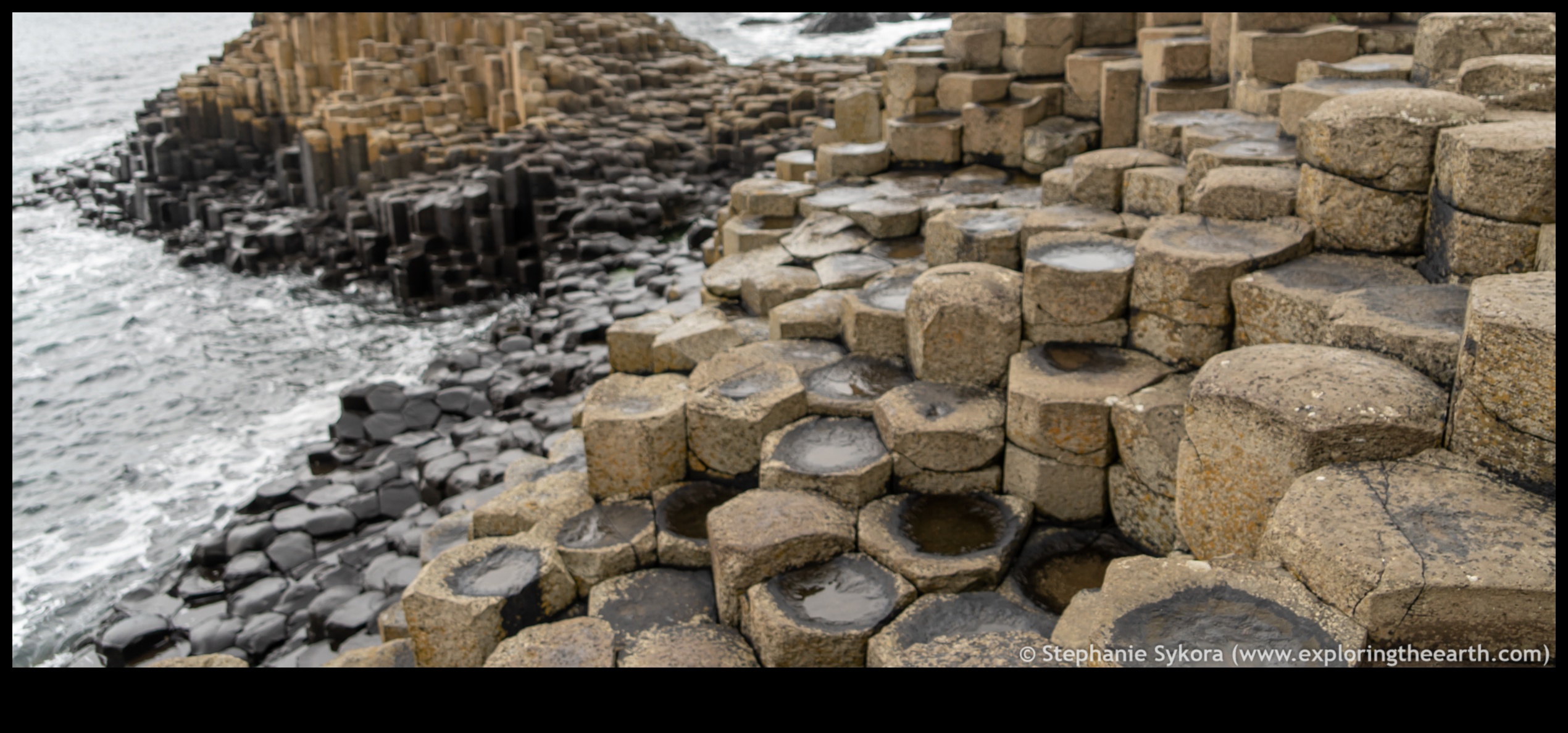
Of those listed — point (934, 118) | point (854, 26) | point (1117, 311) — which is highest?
point (854, 26)

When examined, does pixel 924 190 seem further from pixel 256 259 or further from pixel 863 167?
pixel 256 259

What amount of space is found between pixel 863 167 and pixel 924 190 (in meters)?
0.89

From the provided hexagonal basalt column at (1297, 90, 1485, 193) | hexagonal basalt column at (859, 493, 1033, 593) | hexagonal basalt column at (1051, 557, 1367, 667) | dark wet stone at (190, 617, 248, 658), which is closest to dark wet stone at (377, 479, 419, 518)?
dark wet stone at (190, 617, 248, 658)

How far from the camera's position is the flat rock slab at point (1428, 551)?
94.4 inches

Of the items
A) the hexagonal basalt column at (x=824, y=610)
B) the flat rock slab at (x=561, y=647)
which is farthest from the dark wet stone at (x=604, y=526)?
the hexagonal basalt column at (x=824, y=610)

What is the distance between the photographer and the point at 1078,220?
18.2ft

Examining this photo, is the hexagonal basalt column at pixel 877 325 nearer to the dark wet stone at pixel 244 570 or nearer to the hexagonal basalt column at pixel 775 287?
the hexagonal basalt column at pixel 775 287

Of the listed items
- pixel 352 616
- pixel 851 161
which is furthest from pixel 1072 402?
pixel 851 161

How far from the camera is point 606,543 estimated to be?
4734mm

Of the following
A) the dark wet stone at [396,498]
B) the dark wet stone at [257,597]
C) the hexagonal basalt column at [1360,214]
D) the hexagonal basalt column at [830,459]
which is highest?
the hexagonal basalt column at [1360,214]

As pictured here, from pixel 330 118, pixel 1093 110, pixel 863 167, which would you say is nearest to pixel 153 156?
pixel 330 118

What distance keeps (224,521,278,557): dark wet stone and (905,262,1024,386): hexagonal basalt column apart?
17.4ft

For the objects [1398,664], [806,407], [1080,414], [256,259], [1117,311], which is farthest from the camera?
[256,259]

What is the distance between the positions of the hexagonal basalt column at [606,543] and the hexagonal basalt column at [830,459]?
23.3 inches
